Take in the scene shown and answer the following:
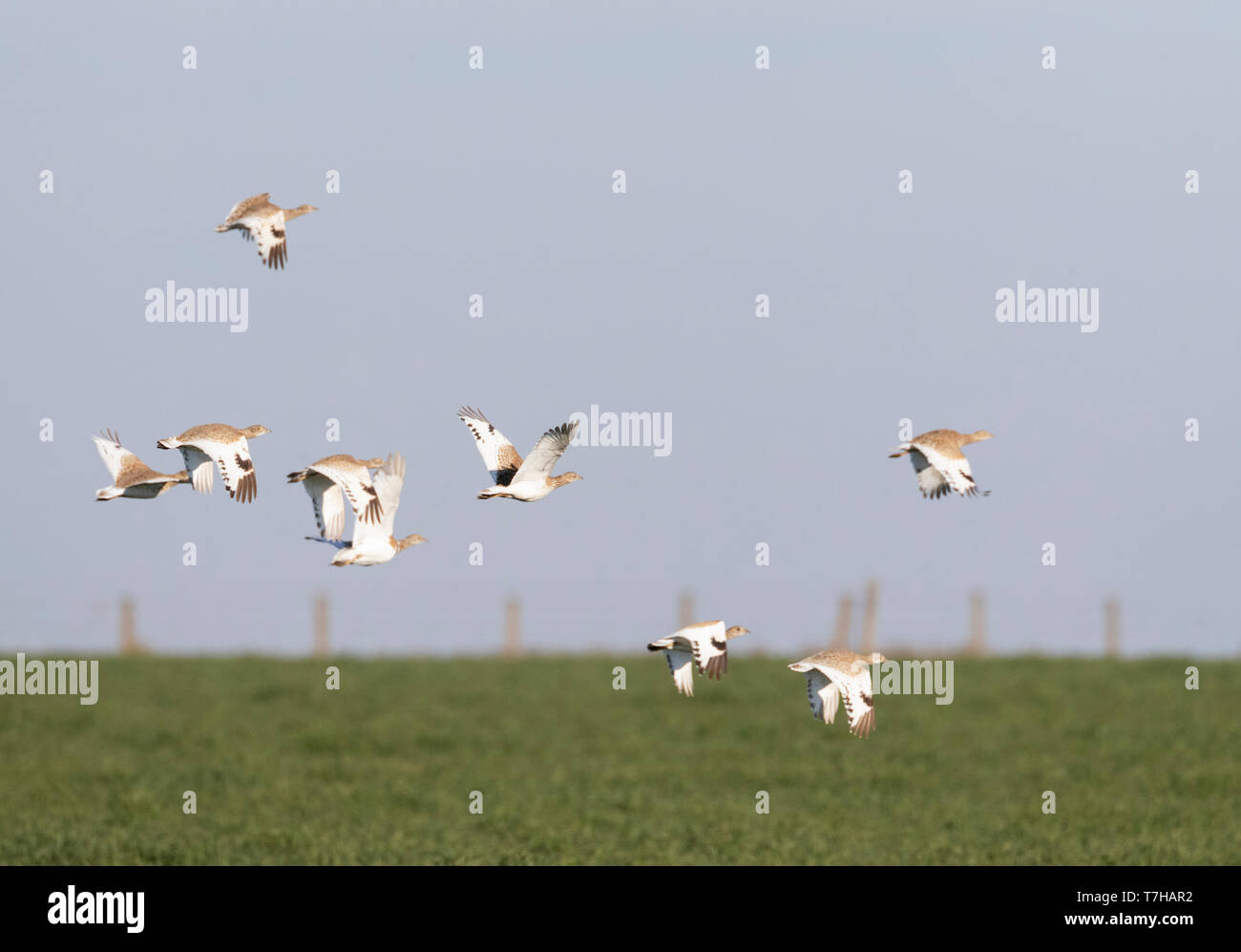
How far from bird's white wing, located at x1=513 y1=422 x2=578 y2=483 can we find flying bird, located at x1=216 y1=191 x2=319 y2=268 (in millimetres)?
2154

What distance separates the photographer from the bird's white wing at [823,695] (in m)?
6.80

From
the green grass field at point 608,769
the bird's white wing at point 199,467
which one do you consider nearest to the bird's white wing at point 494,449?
the bird's white wing at point 199,467

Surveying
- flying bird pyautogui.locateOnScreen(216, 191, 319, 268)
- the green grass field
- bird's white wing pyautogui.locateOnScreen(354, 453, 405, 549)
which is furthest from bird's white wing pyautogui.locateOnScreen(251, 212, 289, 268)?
the green grass field

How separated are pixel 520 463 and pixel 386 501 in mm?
821

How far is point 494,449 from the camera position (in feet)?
23.7

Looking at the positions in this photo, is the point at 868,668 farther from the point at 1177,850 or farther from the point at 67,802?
the point at 67,802

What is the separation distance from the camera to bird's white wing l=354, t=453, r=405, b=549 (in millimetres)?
6428

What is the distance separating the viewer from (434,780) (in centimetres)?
2661

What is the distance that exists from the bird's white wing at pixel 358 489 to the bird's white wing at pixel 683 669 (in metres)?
1.39

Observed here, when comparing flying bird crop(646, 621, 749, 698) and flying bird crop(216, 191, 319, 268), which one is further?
flying bird crop(216, 191, 319, 268)

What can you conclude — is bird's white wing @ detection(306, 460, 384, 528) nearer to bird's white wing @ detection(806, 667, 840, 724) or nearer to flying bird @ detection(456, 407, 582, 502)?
flying bird @ detection(456, 407, 582, 502)

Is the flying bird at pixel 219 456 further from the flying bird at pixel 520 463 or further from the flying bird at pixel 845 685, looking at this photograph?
the flying bird at pixel 845 685
